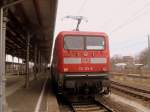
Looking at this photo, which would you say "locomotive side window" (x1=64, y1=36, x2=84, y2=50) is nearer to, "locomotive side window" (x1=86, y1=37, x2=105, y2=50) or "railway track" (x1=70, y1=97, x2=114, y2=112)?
"locomotive side window" (x1=86, y1=37, x2=105, y2=50)

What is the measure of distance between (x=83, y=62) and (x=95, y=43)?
1105 millimetres

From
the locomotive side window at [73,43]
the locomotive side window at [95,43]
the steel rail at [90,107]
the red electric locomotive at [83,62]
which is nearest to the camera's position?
the steel rail at [90,107]

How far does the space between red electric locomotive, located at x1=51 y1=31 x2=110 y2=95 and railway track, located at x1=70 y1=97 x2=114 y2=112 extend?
19.5 inches

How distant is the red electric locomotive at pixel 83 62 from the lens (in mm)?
14703

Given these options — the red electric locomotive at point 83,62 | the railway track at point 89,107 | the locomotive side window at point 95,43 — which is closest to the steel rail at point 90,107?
the railway track at point 89,107

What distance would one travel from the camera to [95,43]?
50.2 feet

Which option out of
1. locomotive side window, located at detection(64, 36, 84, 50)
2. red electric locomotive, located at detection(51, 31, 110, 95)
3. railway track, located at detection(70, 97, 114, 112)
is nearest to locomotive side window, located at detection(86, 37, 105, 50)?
red electric locomotive, located at detection(51, 31, 110, 95)

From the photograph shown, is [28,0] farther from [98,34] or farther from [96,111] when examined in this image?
[96,111]

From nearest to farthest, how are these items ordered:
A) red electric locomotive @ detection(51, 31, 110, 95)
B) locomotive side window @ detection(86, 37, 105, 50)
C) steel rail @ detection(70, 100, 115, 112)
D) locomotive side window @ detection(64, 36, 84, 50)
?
steel rail @ detection(70, 100, 115, 112) → red electric locomotive @ detection(51, 31, 110, 95) → locomotive side window @ detection(64, 36, 84, 50) → locomotive side window @ detection(86, 37, 105, 50)

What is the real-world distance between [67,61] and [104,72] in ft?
5.75

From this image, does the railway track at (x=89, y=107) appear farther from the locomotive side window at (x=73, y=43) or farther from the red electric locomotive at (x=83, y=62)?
the locomotive side window at (x=73, y=43)

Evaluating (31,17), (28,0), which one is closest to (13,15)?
(31,17)

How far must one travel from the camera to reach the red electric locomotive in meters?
14.7

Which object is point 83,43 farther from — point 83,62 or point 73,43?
point 83,62
